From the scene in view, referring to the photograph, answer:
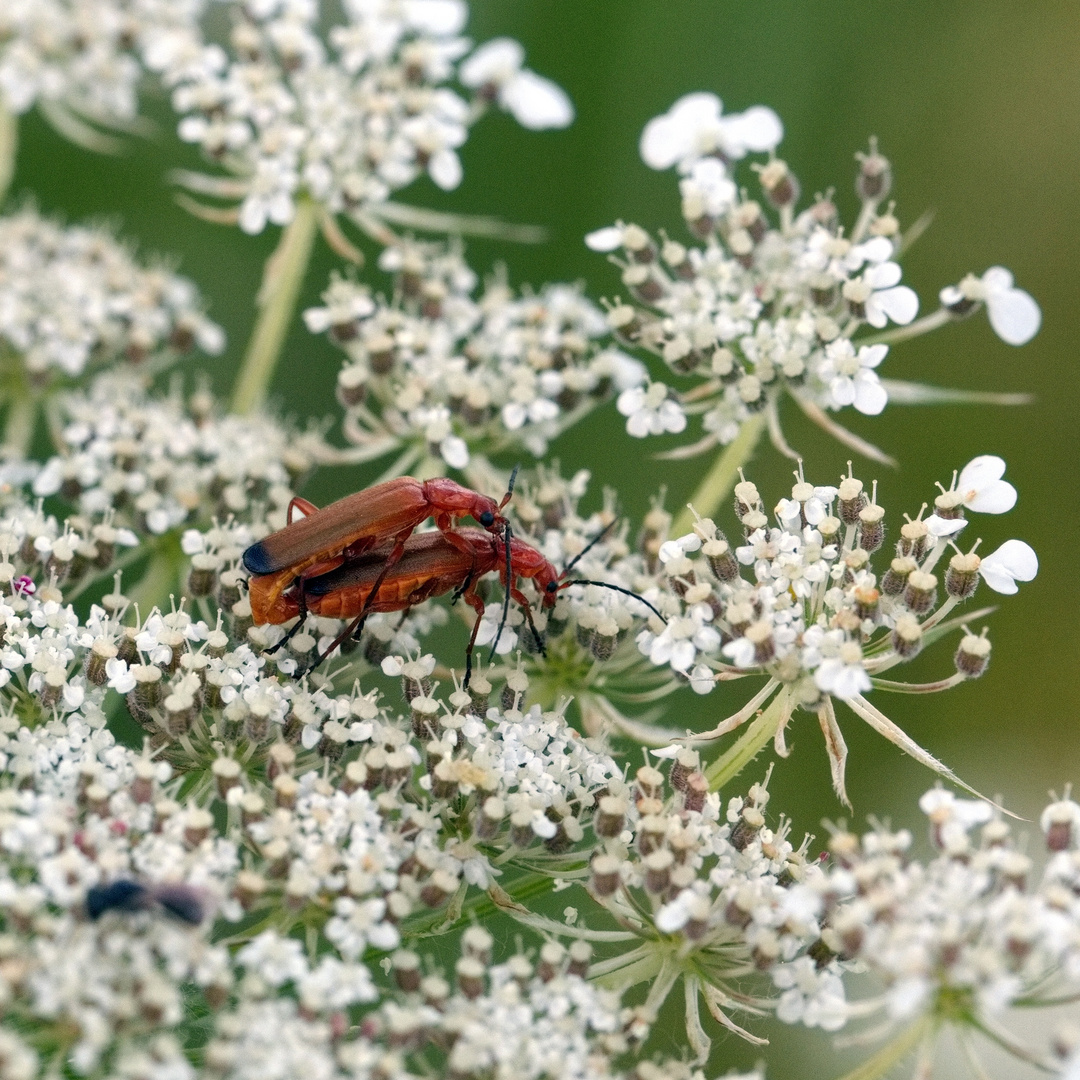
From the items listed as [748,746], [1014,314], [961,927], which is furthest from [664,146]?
[961,927]

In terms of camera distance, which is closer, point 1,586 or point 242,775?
point 242,775

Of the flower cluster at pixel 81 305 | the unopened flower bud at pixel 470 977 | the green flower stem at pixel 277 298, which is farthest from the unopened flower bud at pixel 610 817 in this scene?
the flower cluster at pixel 81 305

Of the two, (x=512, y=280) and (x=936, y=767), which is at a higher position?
(x=512, y=280)

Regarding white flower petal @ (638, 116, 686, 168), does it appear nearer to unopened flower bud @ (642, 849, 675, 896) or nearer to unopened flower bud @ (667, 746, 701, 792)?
unopened flower bud @ (667, 746, 701, 792)

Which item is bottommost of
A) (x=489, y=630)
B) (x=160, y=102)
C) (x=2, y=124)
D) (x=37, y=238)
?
(x=489, y=630)

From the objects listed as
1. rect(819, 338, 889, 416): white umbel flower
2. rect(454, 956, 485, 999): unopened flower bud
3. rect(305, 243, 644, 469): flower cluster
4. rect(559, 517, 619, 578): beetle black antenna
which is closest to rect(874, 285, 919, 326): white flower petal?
rect(819, 338, 889, 416): white umbel flower

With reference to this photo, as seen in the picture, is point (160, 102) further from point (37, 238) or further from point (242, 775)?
point (242, 775)

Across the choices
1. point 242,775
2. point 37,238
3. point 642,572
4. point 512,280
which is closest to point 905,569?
point 642,572
